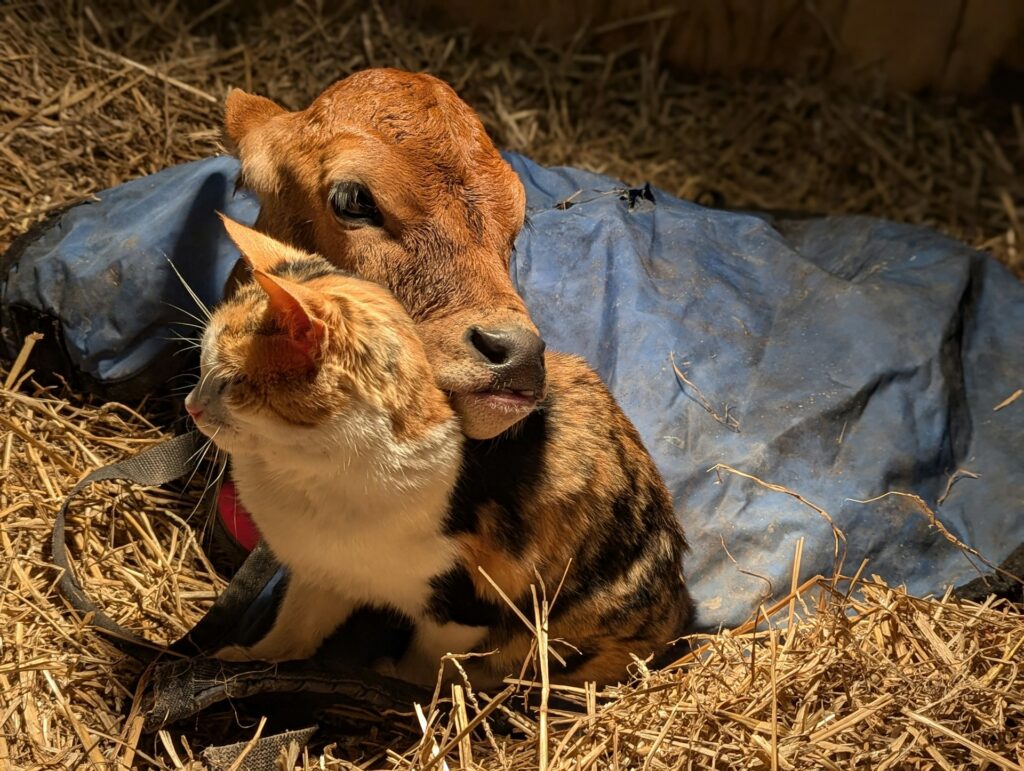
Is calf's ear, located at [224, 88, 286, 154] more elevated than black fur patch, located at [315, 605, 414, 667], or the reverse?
calf's ear, located at [224, 88, 286, 154]

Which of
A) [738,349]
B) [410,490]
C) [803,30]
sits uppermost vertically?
[803,30]

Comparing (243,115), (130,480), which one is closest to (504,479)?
(130,480)

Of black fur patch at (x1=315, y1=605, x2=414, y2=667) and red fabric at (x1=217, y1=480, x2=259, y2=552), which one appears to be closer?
black fur patch at (x1=315, y1=605, x2=414, y2=667)

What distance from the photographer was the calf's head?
112 inches

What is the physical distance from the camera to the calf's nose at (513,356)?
2811 millimetres

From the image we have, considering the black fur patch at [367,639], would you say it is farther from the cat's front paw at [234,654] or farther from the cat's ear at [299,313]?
the cat's ear at [299,313]

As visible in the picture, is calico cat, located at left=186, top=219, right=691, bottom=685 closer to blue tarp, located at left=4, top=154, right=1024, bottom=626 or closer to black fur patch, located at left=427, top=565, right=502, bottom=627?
black fur patch, located at left=427, top=565, right=502, bottom=627

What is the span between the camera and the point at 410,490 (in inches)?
110

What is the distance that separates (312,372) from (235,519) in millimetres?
1332

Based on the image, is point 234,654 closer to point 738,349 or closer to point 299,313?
point 299,313

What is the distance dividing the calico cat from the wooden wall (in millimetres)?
3247

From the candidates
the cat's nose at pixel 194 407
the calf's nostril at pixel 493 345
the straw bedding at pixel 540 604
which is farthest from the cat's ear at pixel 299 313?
the straw bedding at pixel 540 604

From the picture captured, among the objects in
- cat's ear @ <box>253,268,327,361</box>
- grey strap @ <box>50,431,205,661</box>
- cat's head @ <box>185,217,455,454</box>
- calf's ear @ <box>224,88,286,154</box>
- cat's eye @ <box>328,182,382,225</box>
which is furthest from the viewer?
calf's ear @ <box>224,88,286,154</box>

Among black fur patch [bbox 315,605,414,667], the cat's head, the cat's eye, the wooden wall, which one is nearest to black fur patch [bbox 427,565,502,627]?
black fur patch [bbox 315,605,414,667]
